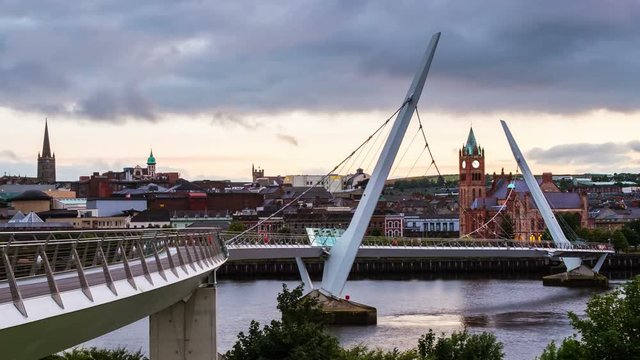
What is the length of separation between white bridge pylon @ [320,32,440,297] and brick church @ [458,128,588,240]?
5334 cm

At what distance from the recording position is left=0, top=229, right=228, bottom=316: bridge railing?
9.99m

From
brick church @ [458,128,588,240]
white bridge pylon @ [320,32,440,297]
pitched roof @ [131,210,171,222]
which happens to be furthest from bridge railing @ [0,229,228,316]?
pitched roof @ [131,210,171,222]

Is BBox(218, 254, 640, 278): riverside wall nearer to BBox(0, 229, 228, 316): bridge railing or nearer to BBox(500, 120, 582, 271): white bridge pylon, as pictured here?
BBox(500, 120, 582, 271): white bridge pylon

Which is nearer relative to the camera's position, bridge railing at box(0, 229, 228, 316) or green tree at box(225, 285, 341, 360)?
bridge railing at box(0, 229, 228, 316)

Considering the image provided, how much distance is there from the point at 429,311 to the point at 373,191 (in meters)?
7.37

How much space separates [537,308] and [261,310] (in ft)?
40.9

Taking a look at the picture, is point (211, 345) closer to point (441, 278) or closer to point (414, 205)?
point (441, 278)

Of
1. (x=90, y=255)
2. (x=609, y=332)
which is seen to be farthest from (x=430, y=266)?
(x=90, y=255)

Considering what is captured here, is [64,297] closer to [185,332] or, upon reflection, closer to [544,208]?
[185,332]

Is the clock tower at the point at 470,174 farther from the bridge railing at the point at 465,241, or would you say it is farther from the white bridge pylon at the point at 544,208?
the white bridge pylon at the point at 544,208

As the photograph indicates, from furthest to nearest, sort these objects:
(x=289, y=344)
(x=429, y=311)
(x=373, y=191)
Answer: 1. (x=429, y=311)
2. (x=373, y=191)
3. (x=289, y=344)

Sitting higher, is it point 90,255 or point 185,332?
point 90,255

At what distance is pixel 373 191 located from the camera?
43469 millimetres

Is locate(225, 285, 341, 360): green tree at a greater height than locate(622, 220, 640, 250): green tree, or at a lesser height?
lesser
